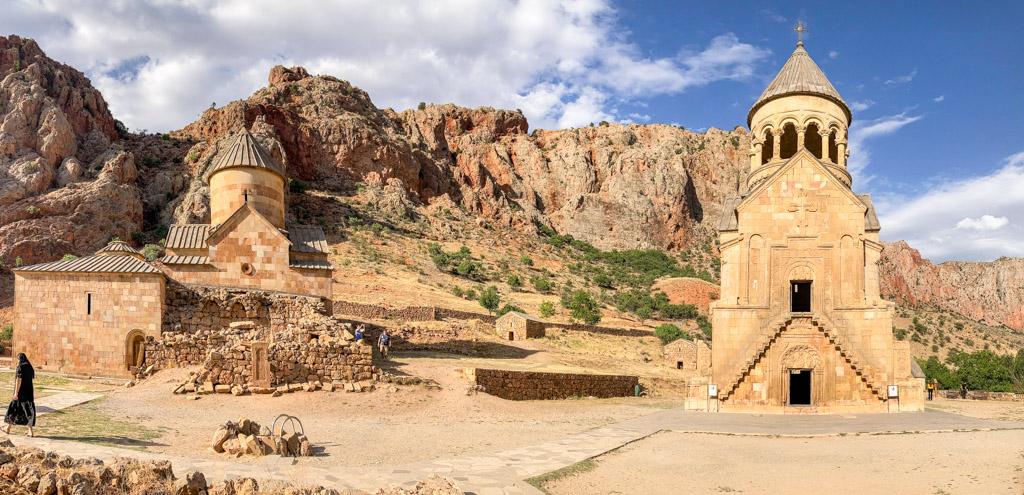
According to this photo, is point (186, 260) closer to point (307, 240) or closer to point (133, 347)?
point (133, 347)

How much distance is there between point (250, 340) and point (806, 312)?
13.3 metres

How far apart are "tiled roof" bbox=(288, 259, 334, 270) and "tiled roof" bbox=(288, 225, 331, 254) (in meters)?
0.39

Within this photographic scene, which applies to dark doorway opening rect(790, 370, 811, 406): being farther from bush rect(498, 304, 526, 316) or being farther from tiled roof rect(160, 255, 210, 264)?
bush rect(498, 304, 526, 316)

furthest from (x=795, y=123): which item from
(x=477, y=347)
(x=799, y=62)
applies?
(x=477, y=347)

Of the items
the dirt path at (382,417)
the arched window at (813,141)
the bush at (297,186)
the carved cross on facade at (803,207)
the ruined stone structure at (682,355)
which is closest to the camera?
the dirt path at (382,417)

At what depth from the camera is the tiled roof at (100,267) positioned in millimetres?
17516

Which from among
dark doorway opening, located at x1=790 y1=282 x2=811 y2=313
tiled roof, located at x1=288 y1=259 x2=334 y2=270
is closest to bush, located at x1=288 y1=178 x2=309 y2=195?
tiled roof, located at x1=288 y1=259 x2=334 y2=270

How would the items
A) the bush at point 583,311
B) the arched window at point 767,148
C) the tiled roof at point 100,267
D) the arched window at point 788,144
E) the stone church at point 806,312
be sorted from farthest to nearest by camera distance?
the bush at point 583,311
the arched window at point 788,144
the arched window at point 767,148
the tiled roof at point 100,267
the stone church at point 806,312

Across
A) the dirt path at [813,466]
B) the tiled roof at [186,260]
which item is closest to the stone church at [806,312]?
the dirt path at [813,466]

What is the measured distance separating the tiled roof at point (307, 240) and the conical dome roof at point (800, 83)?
14558mm

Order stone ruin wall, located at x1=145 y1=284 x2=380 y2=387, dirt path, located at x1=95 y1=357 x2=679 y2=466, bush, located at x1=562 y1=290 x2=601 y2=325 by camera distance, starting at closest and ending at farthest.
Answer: dirt path, located at x1=95 y1=357 x2=679 y2=466 < stone ruin wall, located at x1=145 y1=284 x2=380 y2=387 < bush, located at x1=562 y1=290 x2=601 y2=325

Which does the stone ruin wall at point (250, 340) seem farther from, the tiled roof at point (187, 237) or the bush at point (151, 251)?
the bush at point (151, 251)

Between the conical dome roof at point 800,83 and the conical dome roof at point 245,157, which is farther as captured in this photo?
the conical dome roof at point 245,157

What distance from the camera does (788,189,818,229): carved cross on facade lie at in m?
16.9
